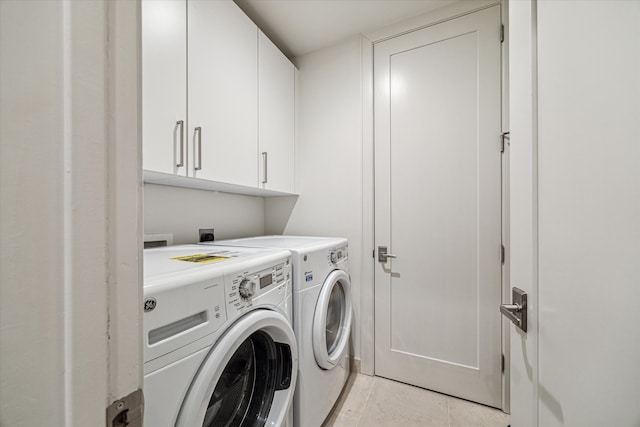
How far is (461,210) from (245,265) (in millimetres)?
1362

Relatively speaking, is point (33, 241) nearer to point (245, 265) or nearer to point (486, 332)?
point (245, 265)

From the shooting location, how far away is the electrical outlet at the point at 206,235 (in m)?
1.56

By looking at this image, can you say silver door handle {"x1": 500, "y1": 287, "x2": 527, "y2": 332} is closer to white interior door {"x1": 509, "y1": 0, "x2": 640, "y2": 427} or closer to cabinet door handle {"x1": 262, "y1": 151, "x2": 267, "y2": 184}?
white interior door {"x1": 509, "y1": 0, "x2": 640, "y2": 427}

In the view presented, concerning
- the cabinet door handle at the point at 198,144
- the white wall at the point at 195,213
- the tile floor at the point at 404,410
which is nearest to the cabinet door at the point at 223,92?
the cabinet door handle at the point at 198,144

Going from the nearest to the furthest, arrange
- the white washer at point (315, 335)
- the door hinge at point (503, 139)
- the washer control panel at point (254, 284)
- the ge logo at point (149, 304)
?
the ge logo at point (149, 304)
the washer control panel at point (254, 284)
the white washer at point (315, 335)
the door hinge at point (503, 139)

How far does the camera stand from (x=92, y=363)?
10.6 inches

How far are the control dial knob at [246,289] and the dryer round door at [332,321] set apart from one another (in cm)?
45

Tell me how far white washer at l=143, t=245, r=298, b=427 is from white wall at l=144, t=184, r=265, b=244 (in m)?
0.58

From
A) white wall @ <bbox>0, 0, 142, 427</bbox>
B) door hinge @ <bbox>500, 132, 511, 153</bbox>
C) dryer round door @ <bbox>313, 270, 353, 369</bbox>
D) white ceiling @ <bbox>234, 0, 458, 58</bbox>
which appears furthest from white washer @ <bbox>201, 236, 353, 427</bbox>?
white ceiling @ <bbox>234, 0, 458, 58</bbox>

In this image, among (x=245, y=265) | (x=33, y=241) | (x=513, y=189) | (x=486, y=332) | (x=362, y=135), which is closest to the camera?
(x=33, y=241)

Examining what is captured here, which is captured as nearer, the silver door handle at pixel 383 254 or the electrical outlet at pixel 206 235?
the electrical outlet at pixel 206 235

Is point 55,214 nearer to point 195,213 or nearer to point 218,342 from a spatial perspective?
point 218,342

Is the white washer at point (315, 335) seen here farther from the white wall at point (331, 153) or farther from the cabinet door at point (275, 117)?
the cabinet door at point (275, 117)

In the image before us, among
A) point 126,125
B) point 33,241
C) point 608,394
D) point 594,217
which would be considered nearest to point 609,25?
point 594,217
